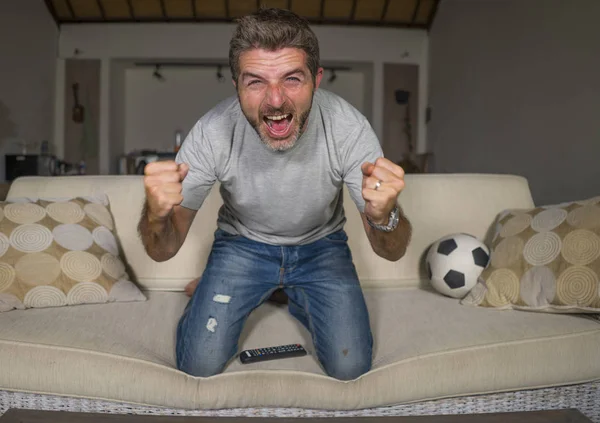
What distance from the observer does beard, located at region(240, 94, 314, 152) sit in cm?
121

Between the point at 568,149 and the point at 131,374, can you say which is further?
the point at 568,149

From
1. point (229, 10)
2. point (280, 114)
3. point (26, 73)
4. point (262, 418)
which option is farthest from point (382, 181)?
point (229, 10)

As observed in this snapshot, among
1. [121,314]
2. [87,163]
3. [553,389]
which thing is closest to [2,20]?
[87,163]

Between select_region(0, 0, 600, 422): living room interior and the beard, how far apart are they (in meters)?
2.31

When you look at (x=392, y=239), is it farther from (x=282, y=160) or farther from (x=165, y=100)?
(x=165, y=100)

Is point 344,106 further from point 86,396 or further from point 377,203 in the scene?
point 86,396

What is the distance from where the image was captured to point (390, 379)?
120 cm

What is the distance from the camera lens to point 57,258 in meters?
1.54

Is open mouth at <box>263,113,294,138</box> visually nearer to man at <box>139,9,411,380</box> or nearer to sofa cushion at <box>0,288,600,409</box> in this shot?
man at <box>139,9,411,380</box>

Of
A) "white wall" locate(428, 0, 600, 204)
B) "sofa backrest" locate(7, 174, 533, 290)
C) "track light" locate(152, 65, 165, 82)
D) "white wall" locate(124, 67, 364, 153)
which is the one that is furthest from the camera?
"white wall" locate(124, 67, 364, 153)

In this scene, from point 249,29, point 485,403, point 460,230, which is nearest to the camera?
point 249,29

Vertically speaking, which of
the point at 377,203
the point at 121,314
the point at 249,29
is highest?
the point at 249,29

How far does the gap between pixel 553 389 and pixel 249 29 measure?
1208mm

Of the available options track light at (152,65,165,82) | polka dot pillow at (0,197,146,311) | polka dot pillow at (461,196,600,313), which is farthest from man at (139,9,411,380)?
track light at (152,65,165,82)
